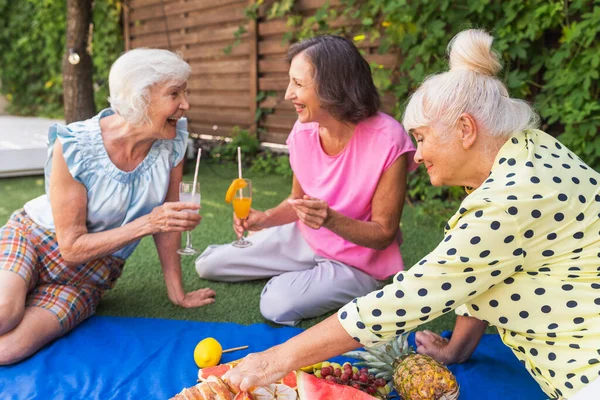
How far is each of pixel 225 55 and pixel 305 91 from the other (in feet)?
19.8

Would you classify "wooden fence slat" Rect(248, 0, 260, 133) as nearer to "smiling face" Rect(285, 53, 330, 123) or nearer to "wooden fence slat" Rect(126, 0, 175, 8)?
"wooden fence slat" Rect(126, 0, 175, 8)

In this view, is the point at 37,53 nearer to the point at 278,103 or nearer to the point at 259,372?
the point at 278,103

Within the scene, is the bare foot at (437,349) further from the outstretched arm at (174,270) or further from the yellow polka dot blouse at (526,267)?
the outstretched arm at (174,270)

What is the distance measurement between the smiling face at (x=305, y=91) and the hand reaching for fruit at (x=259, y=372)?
4.84 feet

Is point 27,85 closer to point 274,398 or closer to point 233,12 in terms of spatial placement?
point 233,12

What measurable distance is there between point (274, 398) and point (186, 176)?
5.58 meters

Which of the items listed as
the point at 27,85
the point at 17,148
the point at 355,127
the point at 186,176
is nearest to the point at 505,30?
the point at 355,127

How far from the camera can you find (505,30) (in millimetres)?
4645

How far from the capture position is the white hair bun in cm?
191

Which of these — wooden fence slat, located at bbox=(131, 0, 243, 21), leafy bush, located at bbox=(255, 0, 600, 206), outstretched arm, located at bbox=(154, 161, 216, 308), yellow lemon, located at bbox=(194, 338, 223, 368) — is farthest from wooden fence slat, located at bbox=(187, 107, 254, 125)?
yellow lemon, located at bbox=(194, 338, 223, 368)

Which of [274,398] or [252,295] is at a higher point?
[274,398]

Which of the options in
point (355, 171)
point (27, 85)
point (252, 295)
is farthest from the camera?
point (27, 85)

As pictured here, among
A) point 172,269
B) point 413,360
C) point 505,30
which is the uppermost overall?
point 505,30

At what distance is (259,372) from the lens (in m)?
1.78
